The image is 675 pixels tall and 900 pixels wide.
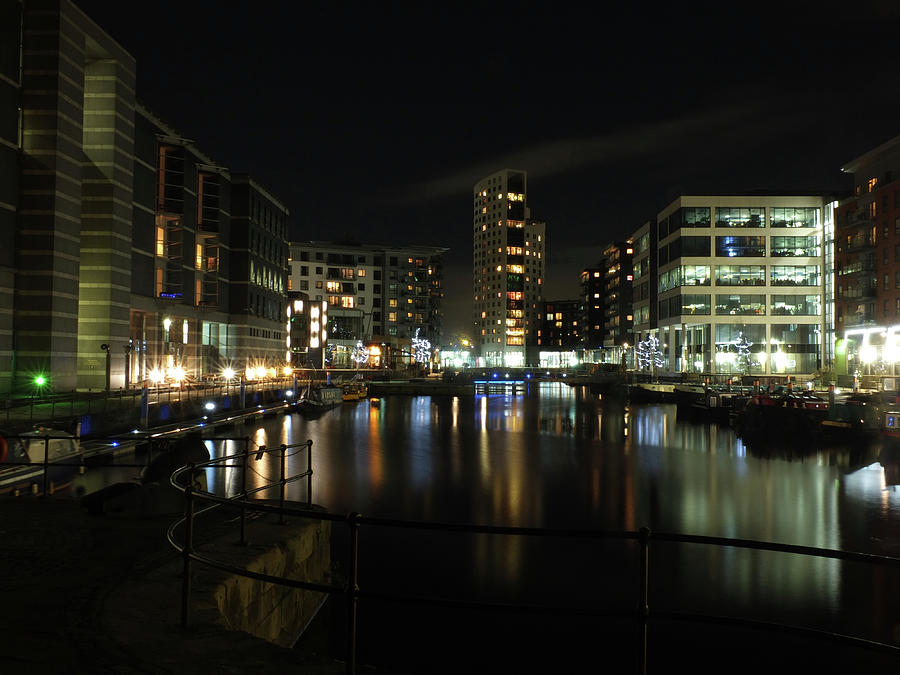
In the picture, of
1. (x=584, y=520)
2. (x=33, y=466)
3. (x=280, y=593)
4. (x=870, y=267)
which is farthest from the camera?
(x=870, y=267)

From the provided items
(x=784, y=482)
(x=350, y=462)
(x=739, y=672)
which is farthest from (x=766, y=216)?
(x=739, y=672)

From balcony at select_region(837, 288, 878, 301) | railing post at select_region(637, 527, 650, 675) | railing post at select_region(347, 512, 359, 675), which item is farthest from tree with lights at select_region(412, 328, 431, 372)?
railing post at select_region(637, 527, 650, 675)

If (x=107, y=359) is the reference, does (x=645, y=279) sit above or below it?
above

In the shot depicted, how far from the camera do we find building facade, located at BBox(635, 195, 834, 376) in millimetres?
96125

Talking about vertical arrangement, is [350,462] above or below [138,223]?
below

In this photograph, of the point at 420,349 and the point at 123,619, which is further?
the point at 420,349

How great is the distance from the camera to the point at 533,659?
12.2 meters

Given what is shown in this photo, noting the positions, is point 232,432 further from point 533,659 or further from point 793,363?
point 793,363

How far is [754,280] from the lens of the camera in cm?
9838

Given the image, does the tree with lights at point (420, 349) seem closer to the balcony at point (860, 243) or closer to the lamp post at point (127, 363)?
the balcony at point (860, 243)

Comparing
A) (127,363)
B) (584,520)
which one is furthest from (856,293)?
(127,363)

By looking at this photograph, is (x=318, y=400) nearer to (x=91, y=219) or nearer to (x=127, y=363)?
(x=127, y=363)

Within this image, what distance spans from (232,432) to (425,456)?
1357 cm

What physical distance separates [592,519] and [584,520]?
387 mm
